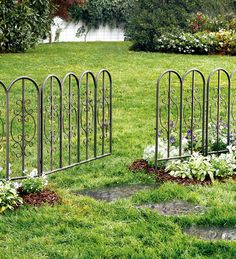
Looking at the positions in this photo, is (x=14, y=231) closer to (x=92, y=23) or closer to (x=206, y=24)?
(x=206, y=24)

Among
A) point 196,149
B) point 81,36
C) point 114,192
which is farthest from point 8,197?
point 81,36

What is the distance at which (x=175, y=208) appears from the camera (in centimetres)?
573

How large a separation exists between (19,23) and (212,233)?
15.3 m

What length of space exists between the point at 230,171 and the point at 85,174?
1496mm

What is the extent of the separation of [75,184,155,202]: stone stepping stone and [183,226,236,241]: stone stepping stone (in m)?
1.08

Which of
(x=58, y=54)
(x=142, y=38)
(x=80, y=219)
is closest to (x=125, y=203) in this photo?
(x=80, y=219)

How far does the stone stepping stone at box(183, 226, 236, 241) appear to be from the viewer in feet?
16.5

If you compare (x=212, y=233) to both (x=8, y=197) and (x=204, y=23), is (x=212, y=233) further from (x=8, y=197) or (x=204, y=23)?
(x=204, y=23)

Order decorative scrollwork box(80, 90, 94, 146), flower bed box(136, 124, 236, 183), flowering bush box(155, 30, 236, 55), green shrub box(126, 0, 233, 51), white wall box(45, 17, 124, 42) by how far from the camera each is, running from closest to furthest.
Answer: flower bed box(136, 124, 236, 183), decorative scrollwork box(80, 90, 94, 146), flowering bush box(155, 30, 236, 55), green shrub box(126, 0, 233, 51), white wall box(45, 17, 124, 42)

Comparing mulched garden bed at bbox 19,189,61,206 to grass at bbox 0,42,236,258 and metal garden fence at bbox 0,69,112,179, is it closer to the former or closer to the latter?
grass at bbox 0,42,236,258

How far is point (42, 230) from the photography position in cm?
513

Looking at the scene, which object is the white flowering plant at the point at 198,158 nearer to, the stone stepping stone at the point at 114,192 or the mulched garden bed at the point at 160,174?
the mulched garden bed at the point at 160,174

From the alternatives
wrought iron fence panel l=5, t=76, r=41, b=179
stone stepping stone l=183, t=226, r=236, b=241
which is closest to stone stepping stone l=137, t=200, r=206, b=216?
stone stepping stone l=183, t=226, r=236, b=241

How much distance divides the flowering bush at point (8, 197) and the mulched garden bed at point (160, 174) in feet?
5.25
